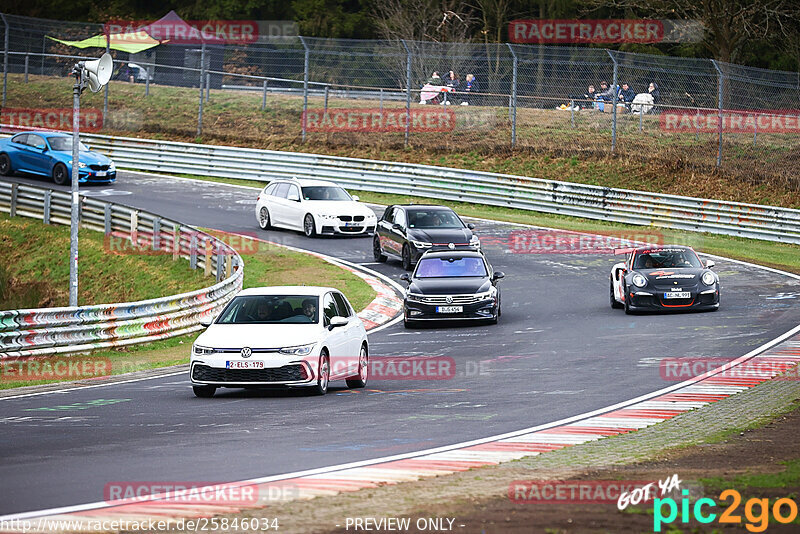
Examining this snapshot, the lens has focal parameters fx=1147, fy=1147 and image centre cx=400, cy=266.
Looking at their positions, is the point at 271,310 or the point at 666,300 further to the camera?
the point at 666,300

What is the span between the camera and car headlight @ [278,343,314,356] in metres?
13.6

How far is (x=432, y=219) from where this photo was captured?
27.1 meters

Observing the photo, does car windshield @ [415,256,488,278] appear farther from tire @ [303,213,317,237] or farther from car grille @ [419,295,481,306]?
tire @ [303,213,317,237]

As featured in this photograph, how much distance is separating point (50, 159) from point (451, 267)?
18807 millimetres

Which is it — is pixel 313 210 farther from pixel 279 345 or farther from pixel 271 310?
pixel 279 345

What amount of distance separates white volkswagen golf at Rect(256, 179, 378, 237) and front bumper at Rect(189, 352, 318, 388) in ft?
58.2

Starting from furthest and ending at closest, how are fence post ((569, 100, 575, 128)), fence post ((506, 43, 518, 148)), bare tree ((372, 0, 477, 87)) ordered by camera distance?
1. bare tree ((372, 0, 477, 87))
2. fence post ((569, 100, 575, 128))
3. fence post ((506, 43, 518, 148))

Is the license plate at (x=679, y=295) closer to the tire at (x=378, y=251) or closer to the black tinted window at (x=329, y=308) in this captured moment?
the black tinted window at (x=329, y=308)

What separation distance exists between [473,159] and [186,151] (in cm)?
1042

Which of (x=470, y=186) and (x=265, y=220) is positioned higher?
(x=470, y=186)

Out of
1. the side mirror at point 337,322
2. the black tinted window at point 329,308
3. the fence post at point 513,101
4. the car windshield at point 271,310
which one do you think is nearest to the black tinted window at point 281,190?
the fence post at point 513,101

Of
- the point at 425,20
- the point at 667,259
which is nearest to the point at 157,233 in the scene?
the point at 667,259

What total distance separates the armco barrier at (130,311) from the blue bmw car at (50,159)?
5.06m

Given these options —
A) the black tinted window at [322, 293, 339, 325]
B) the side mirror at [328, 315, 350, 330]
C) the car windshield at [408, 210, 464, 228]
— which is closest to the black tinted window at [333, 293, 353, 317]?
the black tinted window at [322, 293, 339, 325]
